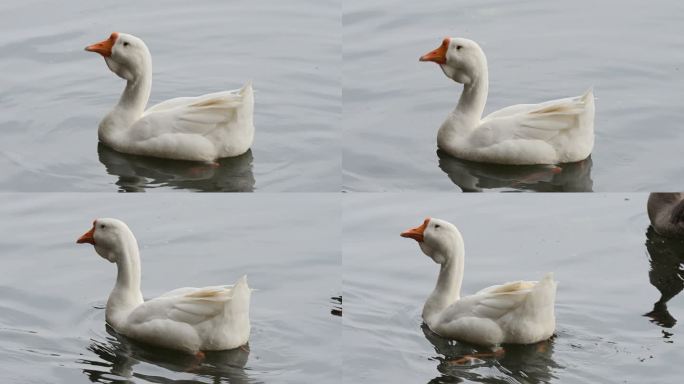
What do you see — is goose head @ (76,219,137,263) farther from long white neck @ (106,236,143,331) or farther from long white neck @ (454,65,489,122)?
long white neck @ (454,65,489,122)

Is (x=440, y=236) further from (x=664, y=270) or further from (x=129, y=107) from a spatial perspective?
(x=129, y=107)

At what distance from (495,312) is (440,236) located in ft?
2.56

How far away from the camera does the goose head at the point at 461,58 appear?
35.5ft

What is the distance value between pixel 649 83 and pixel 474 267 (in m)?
2.37

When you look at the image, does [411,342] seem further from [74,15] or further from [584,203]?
[74,15]

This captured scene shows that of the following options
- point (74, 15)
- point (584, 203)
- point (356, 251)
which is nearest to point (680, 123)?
point (584, 203)

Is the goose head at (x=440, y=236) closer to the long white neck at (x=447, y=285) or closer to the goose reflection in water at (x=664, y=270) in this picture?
the long white neck at (x=447, y=285)

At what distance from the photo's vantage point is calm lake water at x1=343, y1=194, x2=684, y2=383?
9.91 m

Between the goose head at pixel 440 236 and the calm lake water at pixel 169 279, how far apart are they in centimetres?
85

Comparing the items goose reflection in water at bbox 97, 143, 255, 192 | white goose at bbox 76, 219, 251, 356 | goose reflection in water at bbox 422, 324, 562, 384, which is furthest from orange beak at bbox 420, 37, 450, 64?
white goose at bbox 76, 219, 251, 356

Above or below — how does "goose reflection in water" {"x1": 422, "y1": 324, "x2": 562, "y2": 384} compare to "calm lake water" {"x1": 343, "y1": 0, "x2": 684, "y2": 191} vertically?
below

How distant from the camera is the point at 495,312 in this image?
33.7ft

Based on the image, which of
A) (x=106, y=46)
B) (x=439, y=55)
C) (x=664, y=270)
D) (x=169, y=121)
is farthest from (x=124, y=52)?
(x=664, y=270)

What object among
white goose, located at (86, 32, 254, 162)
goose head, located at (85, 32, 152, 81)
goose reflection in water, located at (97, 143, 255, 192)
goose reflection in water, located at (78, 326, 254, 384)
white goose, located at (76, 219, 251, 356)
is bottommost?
goose reflection in water, located at (78, 326, 254, 384)
